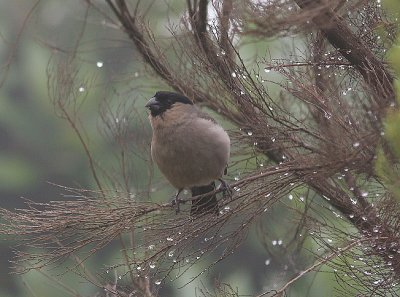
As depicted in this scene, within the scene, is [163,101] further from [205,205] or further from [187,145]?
[205,205]

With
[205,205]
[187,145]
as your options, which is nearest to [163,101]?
[187,145]

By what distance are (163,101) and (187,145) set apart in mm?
239

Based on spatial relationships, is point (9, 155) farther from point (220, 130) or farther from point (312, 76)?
point (312, 76)

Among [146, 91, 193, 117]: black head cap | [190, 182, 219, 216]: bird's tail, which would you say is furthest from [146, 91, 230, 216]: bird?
[190, 182, 219, 216]: bird's tail

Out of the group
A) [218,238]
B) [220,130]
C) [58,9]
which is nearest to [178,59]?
[220,130]

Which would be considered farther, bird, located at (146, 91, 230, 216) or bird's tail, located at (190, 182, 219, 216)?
bird, located at (146, 91, 230, 216)

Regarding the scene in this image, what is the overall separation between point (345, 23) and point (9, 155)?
17.8 ft

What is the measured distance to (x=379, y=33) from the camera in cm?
362

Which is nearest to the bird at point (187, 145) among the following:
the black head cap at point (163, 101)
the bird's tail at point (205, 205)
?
the black head cap at point (163, 101)

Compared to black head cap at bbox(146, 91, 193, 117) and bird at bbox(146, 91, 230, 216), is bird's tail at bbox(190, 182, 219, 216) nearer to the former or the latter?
bird at bbox(146, 91, 230, 216)

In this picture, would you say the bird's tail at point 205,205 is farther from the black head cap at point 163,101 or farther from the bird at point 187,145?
the black head cap at point 163,101

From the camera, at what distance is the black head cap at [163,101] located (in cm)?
439

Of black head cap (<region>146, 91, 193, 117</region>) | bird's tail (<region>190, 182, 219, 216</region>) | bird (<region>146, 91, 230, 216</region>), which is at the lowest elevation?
bird's tail (<region>190, 182, 219, 216</region>)

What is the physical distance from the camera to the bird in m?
4.33
